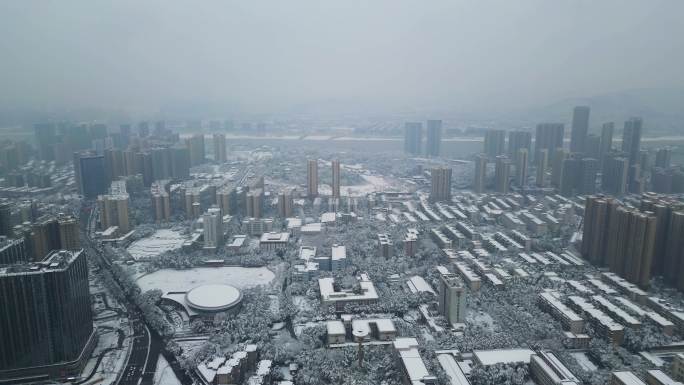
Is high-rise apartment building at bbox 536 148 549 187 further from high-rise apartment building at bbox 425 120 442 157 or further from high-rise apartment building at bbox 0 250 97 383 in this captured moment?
high-rise apartment building at bbox 0 250 97 383

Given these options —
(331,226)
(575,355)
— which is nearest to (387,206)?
(331,226)

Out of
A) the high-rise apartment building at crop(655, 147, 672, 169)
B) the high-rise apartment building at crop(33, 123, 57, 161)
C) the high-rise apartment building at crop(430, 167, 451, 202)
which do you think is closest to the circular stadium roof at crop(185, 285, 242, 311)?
the high-rise apartment building at crop(430, 167, 451, 202)

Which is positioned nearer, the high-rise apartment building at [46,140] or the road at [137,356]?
the road at [137,356]

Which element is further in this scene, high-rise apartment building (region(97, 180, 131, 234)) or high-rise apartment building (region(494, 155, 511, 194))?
high-rise apartment building (region(494, 155, 511, 194))

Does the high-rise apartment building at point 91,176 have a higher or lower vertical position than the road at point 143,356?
higher

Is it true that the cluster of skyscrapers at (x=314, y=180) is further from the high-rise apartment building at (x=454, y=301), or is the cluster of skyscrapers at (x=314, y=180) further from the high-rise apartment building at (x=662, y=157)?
the high-rise apartment building at (x=662, y=157)

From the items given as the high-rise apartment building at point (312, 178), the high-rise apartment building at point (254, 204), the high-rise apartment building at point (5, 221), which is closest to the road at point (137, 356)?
the high-rise apartment building at point (5, 221)

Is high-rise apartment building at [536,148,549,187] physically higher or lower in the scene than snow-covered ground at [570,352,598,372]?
higher

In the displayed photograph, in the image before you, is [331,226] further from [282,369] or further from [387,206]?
[282,369]

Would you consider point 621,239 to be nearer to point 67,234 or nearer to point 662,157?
point 662,157
